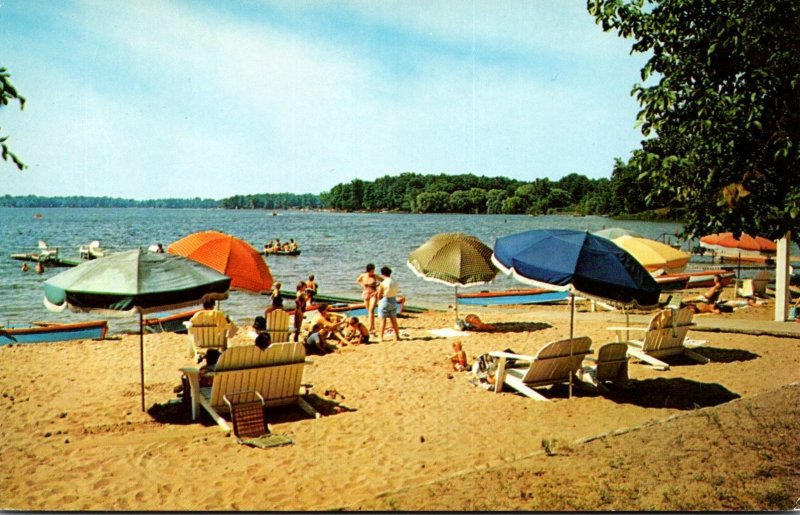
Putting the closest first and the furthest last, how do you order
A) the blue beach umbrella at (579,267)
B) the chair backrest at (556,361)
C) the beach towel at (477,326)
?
1. the blue beach umbrella at (579,267)
2. the chair backrest at (556,361)
3. the beach towel at (477,326)

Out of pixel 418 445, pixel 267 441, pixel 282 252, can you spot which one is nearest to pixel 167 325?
pixel 267 441

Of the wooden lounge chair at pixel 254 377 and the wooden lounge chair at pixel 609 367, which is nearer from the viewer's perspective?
the wooden lounge chair at pixel 254 377

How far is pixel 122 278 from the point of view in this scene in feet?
22.5

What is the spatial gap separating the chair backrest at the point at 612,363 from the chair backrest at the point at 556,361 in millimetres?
276

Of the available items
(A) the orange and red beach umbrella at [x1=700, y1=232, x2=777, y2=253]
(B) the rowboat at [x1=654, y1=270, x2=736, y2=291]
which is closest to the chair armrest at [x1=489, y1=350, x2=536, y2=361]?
(A) the orange and red beach umbrella at [x1=700, y1=232, x2=777, y2=253]

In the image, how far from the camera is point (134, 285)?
6.73 metres

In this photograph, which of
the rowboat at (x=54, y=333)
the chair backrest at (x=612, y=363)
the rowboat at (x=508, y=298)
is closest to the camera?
the chair backrest at (x=612, y=363)

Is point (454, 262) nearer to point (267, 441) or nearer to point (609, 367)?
point (609, 367)

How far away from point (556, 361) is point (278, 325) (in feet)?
17.0

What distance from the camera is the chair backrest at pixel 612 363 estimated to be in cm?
885

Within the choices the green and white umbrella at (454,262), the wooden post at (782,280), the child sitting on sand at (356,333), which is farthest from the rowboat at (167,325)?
the wooden post at (782,280)

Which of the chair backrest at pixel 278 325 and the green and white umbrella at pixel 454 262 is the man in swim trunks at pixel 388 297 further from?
the chair backrest at pixel 278 325

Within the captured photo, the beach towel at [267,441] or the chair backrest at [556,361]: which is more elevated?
the chair backrest at [556,361]

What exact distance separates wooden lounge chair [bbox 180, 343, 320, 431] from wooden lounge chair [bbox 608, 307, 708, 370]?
5.77 metres
